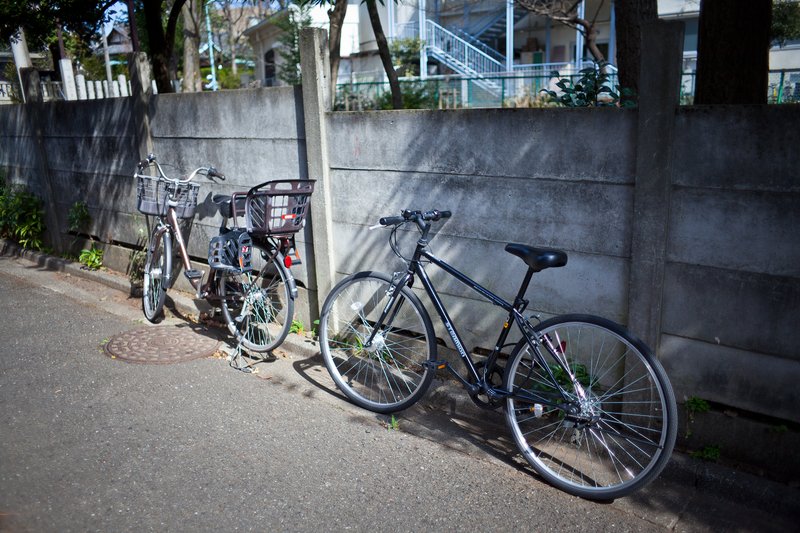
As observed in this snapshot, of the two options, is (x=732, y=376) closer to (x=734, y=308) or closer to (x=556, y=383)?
(x=734, y=308)

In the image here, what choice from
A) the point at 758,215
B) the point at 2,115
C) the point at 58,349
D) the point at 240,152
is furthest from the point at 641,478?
the point at 2,115

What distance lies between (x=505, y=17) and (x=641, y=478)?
24641mm

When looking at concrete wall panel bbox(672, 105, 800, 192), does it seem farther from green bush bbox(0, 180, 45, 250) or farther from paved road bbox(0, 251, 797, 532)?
green bush bbox(0, 180, 45, 250)

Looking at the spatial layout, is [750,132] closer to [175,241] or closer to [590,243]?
[590,243]

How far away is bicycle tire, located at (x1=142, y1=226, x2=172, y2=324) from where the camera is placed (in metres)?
6.13

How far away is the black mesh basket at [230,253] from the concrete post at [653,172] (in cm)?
295

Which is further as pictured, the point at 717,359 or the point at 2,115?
the point at 2,115

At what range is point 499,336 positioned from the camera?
4.05 metres

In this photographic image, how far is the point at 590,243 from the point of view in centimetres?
390

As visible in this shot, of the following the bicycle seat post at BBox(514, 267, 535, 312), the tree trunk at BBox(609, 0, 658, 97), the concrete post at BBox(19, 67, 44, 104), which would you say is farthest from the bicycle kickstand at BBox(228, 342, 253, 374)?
the concrete post at BBox(19, 67, 44, 104)

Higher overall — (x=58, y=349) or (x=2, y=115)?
(x=2, y=115)

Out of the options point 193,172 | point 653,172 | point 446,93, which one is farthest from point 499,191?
point 446,93

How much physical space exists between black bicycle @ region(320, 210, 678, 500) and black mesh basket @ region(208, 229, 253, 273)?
39.2 inches

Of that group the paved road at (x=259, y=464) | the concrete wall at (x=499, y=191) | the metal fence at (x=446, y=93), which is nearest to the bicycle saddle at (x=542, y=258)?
the concrete wall at (x=499, y=191)
